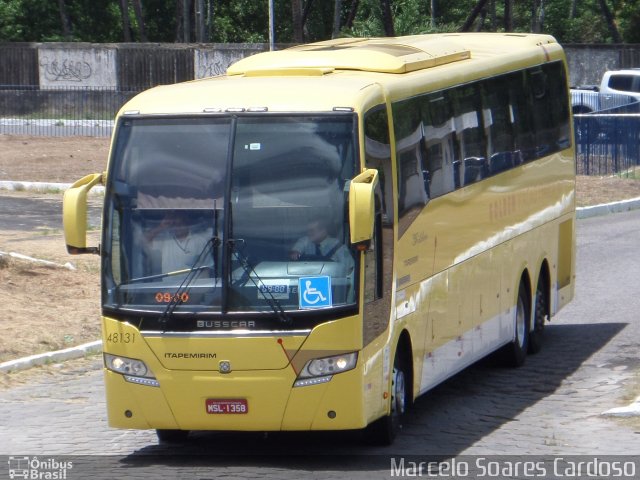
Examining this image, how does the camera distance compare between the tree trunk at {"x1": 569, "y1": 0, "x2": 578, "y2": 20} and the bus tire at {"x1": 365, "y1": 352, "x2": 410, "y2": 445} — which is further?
the tree trunk at {"x1": 569, "y1": 0, "x2": 578, "y2": 20}

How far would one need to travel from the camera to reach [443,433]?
10.4 metres

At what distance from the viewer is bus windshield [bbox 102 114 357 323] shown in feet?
29.1

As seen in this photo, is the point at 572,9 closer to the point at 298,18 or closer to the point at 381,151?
the point at 298,18

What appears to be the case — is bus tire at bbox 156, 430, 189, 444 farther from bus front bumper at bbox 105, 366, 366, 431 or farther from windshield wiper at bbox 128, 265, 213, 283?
windshield wiper at bbox 128, 265, 213, 283

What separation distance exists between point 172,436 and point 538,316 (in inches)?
230

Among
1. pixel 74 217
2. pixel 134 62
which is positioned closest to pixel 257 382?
pixel 74 217

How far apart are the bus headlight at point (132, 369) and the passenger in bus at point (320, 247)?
1330mm

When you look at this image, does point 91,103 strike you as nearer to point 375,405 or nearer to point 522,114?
point 522,114

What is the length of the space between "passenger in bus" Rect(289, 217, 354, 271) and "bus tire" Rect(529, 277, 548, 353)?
584 cm

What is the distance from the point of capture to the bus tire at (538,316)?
14.4 metres

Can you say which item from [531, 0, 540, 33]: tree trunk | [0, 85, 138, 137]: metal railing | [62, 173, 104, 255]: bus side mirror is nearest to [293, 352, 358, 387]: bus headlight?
[62, 173, 104, 255]: bus side mirror

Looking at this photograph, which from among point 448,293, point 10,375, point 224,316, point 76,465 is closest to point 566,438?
point 448,293

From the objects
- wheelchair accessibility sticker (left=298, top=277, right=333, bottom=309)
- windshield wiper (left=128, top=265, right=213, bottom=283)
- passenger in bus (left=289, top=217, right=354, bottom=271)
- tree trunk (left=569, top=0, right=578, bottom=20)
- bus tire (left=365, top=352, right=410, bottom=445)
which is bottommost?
bus tire (left=365, top=352, right=410, bottom=445)

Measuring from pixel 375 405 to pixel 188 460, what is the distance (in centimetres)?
146
